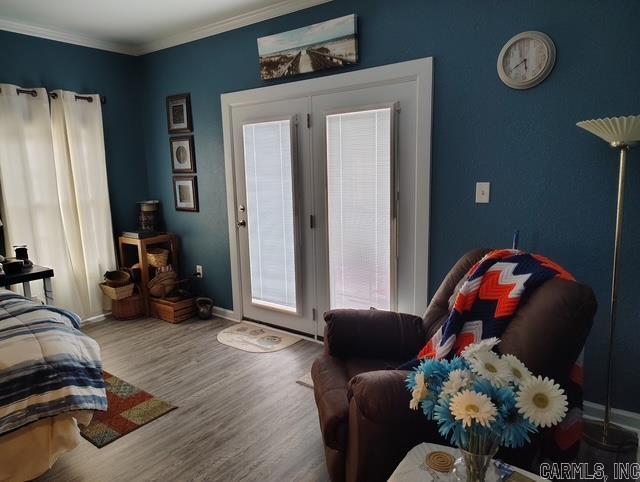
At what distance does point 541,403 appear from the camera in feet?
2.94

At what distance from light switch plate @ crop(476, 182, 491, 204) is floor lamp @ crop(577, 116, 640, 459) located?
0.61 meters

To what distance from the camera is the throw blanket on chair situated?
155 centimetres

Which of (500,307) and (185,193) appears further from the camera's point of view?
(185,193)

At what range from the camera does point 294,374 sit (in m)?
2.90

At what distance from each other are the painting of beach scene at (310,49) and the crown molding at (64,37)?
68.9 inches

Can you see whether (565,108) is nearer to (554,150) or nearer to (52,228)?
(554,150)

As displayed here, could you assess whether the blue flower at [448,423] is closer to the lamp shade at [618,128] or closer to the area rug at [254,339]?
the lamp shade at [618,128]

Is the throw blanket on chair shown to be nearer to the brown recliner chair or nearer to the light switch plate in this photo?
the brown recliner chair

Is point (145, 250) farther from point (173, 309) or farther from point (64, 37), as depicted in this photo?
point (64, 37)

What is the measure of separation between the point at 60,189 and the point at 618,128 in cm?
407

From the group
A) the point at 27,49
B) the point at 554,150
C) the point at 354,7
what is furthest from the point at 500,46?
the point at 27,49

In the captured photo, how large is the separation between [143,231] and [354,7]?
2766mm

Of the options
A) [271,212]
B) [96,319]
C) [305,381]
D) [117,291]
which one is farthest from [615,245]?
[96,319]

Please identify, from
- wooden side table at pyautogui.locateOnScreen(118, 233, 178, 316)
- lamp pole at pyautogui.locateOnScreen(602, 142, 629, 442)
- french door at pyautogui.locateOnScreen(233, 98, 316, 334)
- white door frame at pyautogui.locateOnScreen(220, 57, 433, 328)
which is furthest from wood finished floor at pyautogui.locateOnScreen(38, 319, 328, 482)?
lamp pole at pyautogui.locateOnScreen(602, 142, 629, 442)
